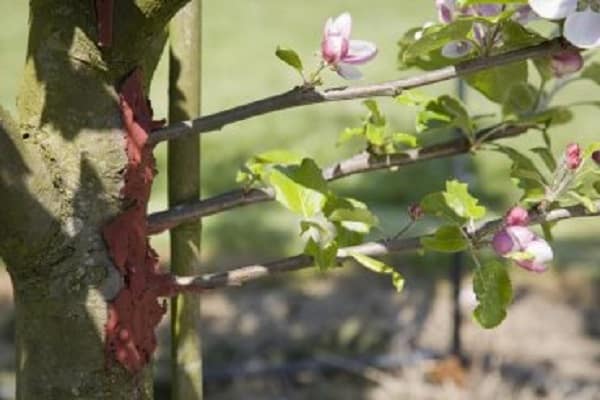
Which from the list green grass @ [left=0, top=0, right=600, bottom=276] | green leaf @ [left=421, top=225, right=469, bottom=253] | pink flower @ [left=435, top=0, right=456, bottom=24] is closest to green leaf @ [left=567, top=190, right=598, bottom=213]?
green leaf @ [left=421, top=225, right=469, bottom=253]

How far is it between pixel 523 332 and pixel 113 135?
2658 mm

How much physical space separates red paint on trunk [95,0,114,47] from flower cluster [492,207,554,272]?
389 millimetres

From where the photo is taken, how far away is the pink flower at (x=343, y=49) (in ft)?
4.11

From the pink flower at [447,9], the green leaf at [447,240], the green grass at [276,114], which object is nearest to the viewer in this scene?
the green leaf at [447,240]

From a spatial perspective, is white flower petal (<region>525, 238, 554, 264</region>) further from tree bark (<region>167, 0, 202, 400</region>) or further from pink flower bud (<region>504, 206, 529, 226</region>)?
tree bark (<region>167, 0, 202, 400</region>)

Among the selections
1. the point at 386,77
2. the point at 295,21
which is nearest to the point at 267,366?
the point at 386,77

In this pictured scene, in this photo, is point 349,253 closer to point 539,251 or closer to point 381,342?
point 539,251

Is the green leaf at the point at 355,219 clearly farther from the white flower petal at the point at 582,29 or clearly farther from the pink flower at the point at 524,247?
the white flower petal at the point at 582,29

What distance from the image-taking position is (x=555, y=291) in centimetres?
393

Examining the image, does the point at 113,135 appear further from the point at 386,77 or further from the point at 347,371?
the point at 386,77

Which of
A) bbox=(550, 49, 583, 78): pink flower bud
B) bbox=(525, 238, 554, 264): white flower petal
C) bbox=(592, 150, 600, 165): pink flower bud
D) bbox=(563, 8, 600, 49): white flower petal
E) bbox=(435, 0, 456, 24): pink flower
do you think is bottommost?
bbox=(525, 238, 554, 264): white flower petal

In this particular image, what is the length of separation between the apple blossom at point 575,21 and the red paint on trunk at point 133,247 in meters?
0.37

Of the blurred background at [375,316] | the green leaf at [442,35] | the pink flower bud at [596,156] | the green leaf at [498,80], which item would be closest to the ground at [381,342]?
the blurred background at [375,316]

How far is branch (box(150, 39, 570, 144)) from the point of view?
3.89ft
